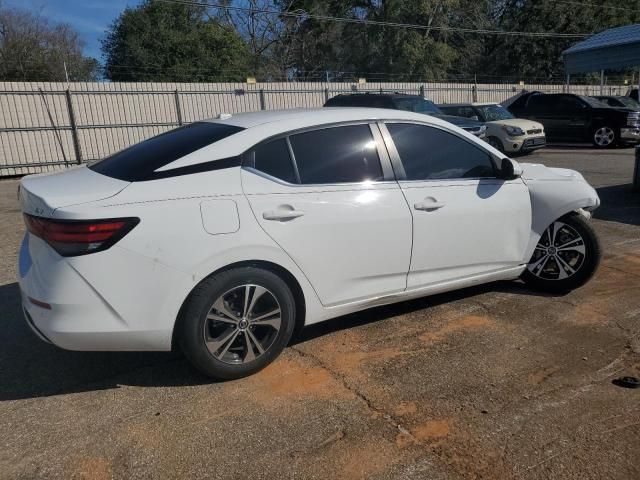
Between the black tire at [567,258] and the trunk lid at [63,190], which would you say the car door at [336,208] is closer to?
the trunk lid at [63,190]

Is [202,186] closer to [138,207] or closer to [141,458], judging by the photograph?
[138,207]

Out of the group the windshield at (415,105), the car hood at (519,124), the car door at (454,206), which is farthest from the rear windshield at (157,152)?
the car hood at (519,124)

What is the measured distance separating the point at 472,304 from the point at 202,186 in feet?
8.10

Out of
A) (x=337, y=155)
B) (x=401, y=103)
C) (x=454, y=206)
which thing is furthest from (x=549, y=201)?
(x=401, y=103)

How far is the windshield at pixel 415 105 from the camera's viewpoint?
1342 centimetres

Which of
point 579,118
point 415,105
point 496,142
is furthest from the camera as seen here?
point 579,118

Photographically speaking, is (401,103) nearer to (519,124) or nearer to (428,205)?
(519,124)

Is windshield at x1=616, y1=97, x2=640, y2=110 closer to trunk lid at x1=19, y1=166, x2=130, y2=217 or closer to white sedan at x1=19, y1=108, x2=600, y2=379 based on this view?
white sedan at x1=19, y1=108, x2=600, y2=379

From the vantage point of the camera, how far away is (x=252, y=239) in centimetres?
315

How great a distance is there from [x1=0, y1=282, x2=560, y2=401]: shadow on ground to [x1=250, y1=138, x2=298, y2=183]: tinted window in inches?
48.1

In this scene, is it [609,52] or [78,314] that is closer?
[78,314]

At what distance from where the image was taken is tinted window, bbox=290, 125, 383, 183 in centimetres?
351

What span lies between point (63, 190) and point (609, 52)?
25.0m

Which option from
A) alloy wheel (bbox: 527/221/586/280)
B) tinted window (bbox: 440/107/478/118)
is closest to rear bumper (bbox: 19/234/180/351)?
alloy wheel (bbox: 527/221/586/280)
